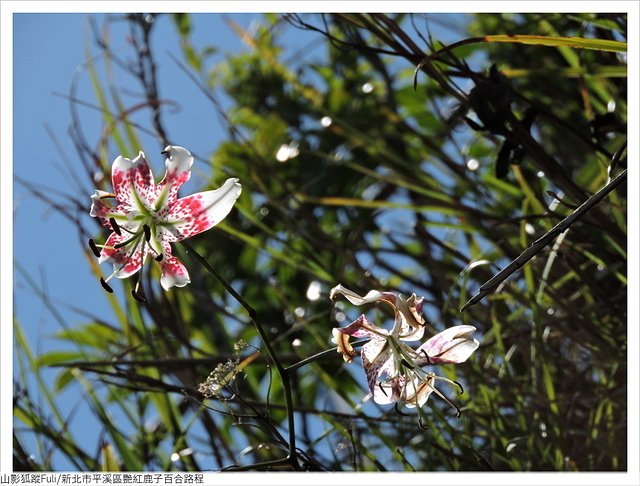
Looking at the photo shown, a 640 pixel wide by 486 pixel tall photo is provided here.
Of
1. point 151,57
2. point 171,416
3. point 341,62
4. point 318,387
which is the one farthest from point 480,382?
point 341,62

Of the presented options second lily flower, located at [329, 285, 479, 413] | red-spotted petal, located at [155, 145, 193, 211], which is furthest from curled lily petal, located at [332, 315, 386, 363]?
red-spotted petal, located at [155, 145, 193, 211]

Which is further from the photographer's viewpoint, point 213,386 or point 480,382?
point 480,382

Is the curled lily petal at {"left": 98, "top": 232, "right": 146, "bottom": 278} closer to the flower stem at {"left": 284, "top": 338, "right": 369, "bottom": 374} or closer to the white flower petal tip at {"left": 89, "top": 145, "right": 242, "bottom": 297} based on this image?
the white flower petal tip at {"left": 89, "top": 145, "right": 242, "bottom": 297}

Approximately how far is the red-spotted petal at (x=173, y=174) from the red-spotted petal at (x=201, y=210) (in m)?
0.01

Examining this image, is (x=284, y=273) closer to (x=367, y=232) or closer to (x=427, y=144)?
(x=367, y=232)

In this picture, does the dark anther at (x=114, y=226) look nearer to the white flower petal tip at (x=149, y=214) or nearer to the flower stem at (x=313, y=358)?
the white flower petal tip at (x=149, y=214)

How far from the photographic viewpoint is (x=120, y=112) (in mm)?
1067

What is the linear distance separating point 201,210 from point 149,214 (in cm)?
5

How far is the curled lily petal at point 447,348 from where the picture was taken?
0.54 m

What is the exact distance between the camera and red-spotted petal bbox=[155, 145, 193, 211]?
20.7 inches

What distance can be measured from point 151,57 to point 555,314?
0.60 m

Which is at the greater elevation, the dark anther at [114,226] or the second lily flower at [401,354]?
the dark anther at [114,226]

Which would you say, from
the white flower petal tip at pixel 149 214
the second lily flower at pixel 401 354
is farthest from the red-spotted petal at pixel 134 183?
the second lily flower at pixel 401 354

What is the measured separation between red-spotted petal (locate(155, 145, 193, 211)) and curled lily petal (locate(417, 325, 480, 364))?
174 mm
